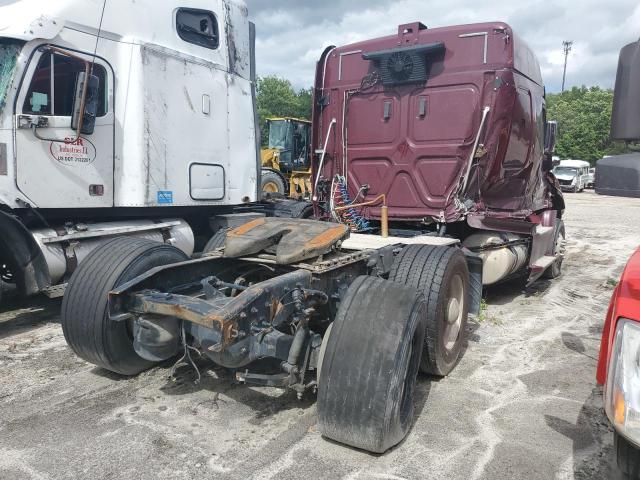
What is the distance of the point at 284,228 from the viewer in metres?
4.25

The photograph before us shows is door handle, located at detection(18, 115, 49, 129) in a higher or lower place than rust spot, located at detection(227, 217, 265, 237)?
higher

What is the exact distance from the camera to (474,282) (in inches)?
199

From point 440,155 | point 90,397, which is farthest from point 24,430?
point 440,155

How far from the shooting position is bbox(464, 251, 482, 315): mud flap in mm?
5008

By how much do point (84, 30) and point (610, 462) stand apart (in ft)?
19.4

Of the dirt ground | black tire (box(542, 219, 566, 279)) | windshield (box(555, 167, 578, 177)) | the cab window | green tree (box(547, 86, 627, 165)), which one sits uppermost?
green tree (box(547, 86, 627, 165))

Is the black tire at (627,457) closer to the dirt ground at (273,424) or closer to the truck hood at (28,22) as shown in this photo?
the dirt ground at (273,424)

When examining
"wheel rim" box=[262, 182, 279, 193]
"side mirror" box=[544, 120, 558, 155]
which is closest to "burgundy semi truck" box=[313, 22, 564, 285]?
"side mirror" box=[544, 120, 558, 155]

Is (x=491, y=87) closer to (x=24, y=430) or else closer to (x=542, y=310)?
(x=542, y=310)

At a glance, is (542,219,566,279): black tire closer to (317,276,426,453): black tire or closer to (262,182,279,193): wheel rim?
(317,276,426,453): black tire

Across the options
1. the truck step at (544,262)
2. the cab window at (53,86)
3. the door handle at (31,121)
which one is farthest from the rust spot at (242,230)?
the truck step at (544,262)

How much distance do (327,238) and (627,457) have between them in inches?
93.1

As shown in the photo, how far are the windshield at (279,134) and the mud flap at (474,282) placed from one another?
15.1 metres

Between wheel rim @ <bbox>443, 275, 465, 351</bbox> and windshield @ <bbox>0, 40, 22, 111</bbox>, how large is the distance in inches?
175
